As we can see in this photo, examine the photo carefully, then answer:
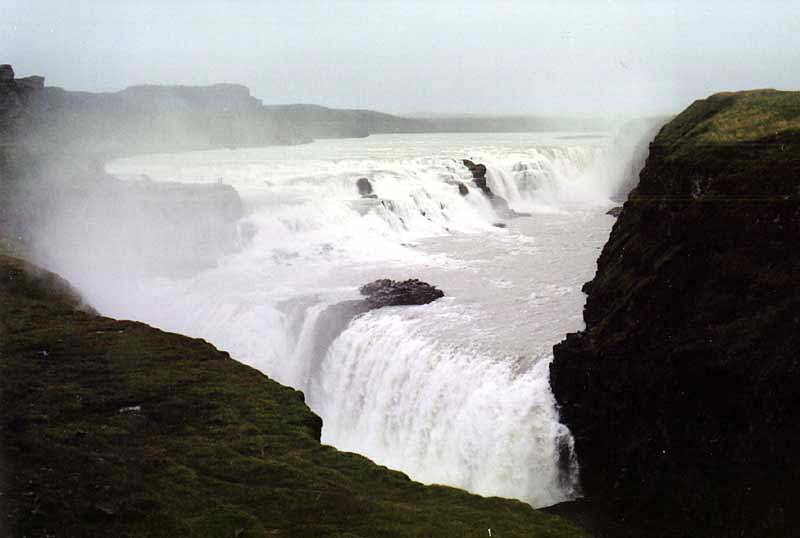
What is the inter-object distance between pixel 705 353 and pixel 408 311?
1029 cm

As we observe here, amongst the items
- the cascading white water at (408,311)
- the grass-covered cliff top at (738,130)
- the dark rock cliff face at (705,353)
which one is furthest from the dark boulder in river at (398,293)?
the grass-covered cliff top at (738,130)

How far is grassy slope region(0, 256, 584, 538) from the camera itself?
31.6ft

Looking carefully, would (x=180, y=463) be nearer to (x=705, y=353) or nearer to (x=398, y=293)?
(x=705, y=353)

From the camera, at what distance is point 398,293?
2498 centimetres

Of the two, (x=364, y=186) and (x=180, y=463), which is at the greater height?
(x=364, y=186)

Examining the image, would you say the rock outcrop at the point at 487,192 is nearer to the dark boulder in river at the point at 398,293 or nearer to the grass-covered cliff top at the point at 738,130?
the dark boulder in river at the point at 398,293

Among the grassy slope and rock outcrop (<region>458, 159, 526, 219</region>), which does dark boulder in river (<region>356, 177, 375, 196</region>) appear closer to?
rock outcrop (<region>458, 159, 526, 219</region>)

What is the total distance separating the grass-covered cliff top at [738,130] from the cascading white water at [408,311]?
5.94 m

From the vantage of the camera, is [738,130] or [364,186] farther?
[364,186]

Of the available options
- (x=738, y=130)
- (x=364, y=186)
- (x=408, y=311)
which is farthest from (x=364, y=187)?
(x=738, y=130)

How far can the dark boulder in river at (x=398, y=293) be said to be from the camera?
2420 centimetres

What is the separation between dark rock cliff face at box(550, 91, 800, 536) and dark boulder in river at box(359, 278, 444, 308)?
7618mm

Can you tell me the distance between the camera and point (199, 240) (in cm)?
3375

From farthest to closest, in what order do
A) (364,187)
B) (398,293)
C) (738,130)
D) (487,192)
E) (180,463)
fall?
(487,192) → (364,187) → (398,293) → (738,130) → (180,463)
